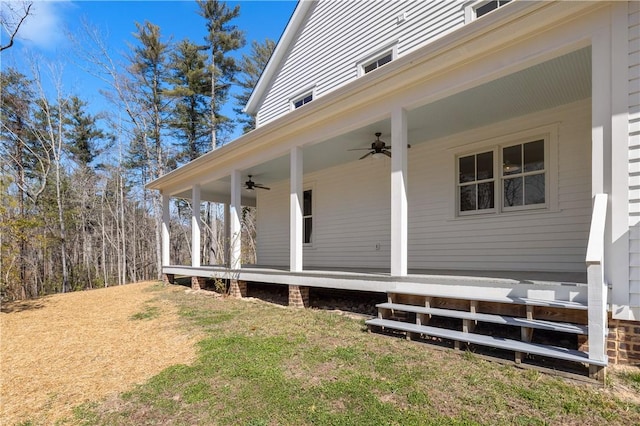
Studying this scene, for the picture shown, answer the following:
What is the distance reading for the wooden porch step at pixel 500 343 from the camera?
2771mm

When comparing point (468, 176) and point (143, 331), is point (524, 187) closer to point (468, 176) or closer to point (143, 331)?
point (468, 176)

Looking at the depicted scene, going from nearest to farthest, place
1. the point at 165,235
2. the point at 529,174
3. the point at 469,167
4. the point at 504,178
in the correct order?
1. the point at 529,174
2. the point at 504,178
3. the point at 469,167
4. the point at 165,235

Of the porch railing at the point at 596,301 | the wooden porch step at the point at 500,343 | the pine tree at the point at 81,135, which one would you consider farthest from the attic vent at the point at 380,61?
the pine tree at the point at 81,135

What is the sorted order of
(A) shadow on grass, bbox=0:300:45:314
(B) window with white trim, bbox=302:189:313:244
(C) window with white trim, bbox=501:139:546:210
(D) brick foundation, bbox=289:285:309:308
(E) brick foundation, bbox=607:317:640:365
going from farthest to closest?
(B) window with white trim, bbox=302:189:313:244, (A) shadow on grass, bbox=0:300:45:314, (D) brick foundation, bbox=289:285:309:308, (C) window with white trim, bbox=501:139:546:210, (E) brick foundation, bbox=607:317:640:365

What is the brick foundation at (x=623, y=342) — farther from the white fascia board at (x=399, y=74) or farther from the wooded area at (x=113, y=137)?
the wooded area at (x=113, y=137)

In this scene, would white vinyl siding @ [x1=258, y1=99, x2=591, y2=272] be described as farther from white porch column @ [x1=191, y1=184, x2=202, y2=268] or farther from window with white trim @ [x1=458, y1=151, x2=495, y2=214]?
white porch column @ [x1=191, y1=184, x2=202, y2=268]

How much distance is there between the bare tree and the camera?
9.44 metres

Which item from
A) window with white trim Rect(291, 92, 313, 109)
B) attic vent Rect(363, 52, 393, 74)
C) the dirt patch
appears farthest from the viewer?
window with white trim Rect(291, 92, 313, 109)

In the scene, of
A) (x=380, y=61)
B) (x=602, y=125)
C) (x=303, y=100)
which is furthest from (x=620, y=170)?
(x=303, y=100)

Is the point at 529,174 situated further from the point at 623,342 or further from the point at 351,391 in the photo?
the point at 351,391

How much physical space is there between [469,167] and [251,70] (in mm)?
17317

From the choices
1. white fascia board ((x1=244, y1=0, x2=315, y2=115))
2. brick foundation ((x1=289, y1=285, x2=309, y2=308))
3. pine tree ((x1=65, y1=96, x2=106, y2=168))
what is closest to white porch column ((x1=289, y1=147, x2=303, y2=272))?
brick foundation ((x1=289, y1=285, x2=309, y2=308))

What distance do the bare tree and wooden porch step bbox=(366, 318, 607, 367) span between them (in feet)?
42.1

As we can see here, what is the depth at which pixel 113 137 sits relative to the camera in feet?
70.4
